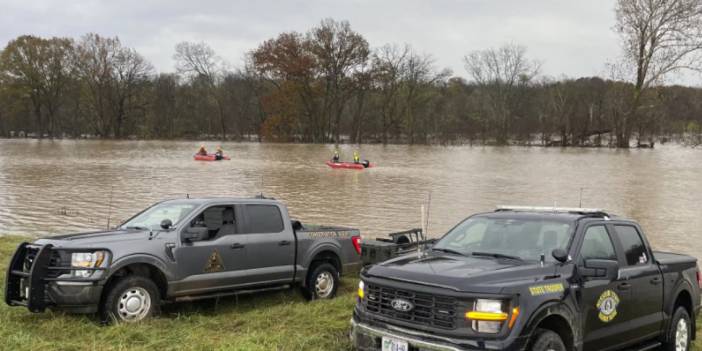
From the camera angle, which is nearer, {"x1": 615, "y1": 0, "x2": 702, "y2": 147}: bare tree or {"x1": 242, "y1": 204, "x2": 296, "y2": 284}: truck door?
{"x1": 242, "y1": 204, "x2": 296, "y2": 284}: truck door

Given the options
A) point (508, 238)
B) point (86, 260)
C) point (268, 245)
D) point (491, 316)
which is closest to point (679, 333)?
point (508, 238)

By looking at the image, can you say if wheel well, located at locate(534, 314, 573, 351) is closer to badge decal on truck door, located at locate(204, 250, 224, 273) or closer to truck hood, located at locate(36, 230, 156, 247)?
badge decal on truck door, located at locate(204, 250, 224, 273)

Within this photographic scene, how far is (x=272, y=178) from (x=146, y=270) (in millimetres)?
33130

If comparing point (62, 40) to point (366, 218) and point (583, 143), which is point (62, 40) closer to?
point (583, 143)

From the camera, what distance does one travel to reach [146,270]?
8.38m

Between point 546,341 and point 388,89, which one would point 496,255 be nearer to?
point 546,341

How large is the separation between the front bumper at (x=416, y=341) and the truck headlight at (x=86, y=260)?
3384 millimetres

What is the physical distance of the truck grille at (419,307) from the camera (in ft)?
18.5

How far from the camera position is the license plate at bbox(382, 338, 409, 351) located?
5770 mm

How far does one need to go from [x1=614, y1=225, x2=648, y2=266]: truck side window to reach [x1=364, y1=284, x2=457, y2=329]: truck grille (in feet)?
8.66

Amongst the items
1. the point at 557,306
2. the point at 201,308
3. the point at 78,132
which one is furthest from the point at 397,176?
the point at 78,132

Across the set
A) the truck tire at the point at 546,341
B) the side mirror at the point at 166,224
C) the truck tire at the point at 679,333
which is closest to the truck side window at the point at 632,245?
the truck tire at the point at 679,333

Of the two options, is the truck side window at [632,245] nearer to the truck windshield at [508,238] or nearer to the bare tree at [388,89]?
the truck windshield at [508,238]

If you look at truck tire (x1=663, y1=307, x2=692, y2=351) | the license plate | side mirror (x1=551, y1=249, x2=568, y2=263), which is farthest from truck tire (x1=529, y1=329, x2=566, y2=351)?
truck tire (x1=663, y1=307, x2=692, y2=351)
